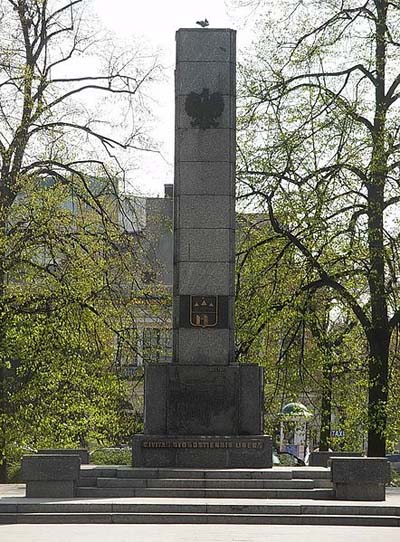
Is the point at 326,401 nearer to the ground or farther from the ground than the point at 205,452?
farther from the ground

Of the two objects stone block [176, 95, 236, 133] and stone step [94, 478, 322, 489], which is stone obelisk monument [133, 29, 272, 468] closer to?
stone block [176, 95, 236, 133]

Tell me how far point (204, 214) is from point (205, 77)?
2231mm

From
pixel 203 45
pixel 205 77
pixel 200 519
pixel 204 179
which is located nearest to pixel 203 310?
pixel 204 179

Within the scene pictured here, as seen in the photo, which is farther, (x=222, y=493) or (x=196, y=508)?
(x=222, y=493)

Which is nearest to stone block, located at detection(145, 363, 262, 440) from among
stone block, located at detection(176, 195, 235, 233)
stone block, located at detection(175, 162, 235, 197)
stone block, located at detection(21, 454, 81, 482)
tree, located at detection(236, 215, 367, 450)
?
stone block, located at detection(21, 454, 81, 482)

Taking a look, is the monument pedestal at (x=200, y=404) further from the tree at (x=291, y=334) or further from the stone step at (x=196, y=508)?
the tree at (x=291, y=334)

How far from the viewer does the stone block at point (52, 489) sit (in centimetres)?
1855

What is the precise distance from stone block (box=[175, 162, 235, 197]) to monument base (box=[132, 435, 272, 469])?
3.93 metres

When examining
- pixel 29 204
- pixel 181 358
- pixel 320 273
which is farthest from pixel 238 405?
pixel 29 204

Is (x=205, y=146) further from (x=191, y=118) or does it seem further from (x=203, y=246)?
(x=203, y=246)

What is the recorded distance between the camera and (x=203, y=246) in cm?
2103

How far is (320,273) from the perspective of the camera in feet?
89.9

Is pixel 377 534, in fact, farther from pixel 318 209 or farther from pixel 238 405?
pixel 318 209

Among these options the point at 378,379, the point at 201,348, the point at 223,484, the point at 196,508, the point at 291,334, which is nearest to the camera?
the point at 196,508
